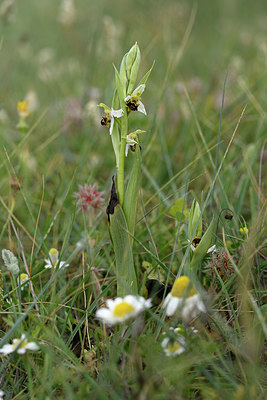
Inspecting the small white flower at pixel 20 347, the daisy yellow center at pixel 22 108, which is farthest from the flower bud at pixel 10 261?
the daisy yellow center at pixel 22 108

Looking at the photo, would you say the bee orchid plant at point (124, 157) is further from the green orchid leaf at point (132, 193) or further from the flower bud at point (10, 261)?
the flower bud at point (10, 261)

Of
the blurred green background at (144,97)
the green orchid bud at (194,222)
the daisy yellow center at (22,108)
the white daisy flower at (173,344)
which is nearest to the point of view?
the white daisy flower at (173,344)

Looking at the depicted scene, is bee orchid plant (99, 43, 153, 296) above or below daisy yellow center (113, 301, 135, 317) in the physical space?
above

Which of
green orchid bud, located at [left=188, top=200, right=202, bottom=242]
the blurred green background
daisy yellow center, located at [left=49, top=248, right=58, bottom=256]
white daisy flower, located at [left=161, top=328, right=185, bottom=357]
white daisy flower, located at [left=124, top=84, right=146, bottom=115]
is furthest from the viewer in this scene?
the blurred green background

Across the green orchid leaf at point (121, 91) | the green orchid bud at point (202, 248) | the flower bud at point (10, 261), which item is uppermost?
the green orchid leaf at point (121, 91)

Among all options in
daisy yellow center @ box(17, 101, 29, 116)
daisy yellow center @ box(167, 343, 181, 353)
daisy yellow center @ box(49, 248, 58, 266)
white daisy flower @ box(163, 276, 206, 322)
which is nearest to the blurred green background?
daisy yellow center @ box(17, 101, 29, 116)

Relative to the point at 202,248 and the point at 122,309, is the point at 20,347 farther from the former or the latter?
the point at 202,248

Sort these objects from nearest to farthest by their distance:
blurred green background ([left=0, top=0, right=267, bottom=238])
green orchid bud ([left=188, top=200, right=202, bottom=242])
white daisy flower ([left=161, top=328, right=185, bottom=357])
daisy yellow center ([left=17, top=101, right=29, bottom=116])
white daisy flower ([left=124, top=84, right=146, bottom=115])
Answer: white daisy flower ([left=161, top=328, right=185, bottom=357]) → white daisy flower ([left=124, top=84, right=146, bottom=115]) → green orchid bud ([left=188, top=200, right=202, bottom=242]) → daisy yellow center ([left=17, top=101, right=29, bottom=116]) → blurred green background ([left=0, top=0, right=267, bottom=238])

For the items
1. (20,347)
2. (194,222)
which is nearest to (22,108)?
(194,222)

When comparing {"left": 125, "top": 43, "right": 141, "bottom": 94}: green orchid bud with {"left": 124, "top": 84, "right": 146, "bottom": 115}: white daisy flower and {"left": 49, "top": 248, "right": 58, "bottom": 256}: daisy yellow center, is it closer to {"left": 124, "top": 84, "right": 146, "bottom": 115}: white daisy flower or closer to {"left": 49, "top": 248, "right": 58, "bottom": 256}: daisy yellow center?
{"left": 124, "top": 84, "right": 146, "bottom": 115}: white daisy flower
